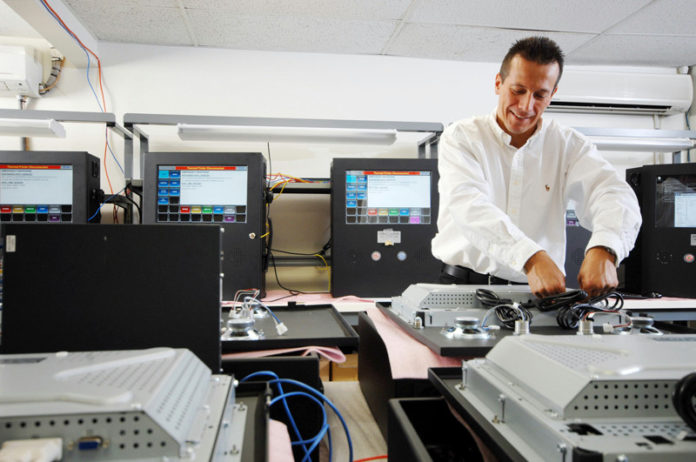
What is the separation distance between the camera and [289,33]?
2256 millimetres

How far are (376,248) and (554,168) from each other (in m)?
0.81

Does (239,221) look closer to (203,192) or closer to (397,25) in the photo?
(203,192)

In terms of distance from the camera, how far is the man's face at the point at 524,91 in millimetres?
1191

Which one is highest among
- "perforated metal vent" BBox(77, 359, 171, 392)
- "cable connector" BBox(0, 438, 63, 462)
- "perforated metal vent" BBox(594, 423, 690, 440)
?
"perforated metal vent" BBox(77, 359, 171, 392)

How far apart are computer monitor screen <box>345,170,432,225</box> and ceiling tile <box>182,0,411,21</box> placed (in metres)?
0.78

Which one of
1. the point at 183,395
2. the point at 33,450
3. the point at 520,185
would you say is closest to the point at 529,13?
the point at 520,185

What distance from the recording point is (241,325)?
0.91m

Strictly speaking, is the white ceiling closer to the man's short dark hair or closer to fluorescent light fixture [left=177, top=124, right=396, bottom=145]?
fluorescent light fixture [left=177, top=124, right=396, bottom=145]

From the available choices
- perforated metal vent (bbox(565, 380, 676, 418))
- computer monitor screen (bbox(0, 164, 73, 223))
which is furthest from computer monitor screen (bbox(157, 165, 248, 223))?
perforated metal vent (bbox(565, 380, 676, 418))

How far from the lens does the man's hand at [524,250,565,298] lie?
0.93m

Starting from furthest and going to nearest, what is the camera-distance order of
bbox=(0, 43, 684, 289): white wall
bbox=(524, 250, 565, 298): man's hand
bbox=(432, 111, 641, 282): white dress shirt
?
bbox=(0, 43, 684, 289): white wall, bbox=(432, 111, 641, 282): white dress shirt, bbox=(524, 250, 565, 298): man's hand

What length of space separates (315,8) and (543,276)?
1.66m

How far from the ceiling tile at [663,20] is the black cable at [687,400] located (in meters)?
2.28

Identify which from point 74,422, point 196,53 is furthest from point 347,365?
point 196,53
